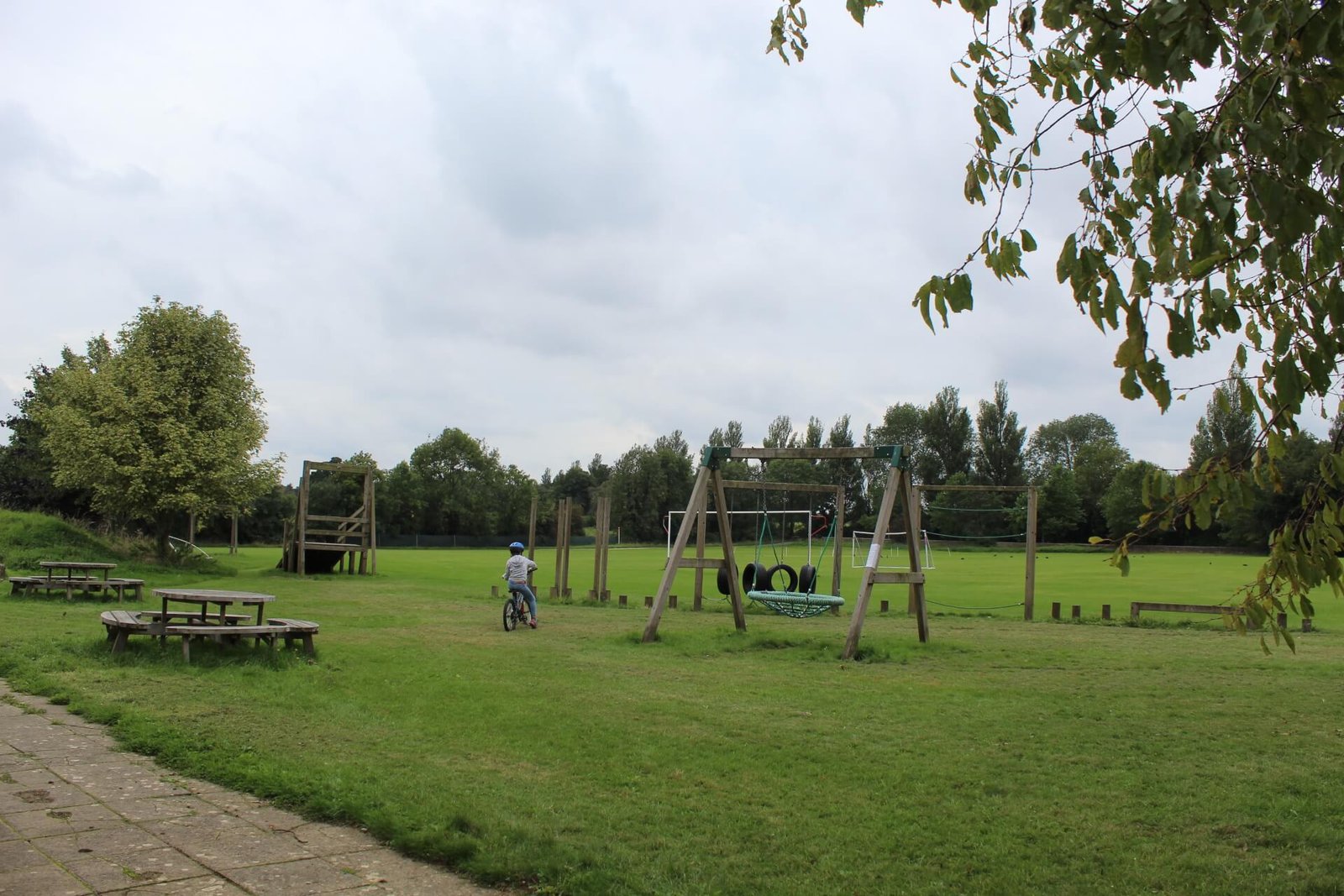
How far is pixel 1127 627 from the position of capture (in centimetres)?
1969

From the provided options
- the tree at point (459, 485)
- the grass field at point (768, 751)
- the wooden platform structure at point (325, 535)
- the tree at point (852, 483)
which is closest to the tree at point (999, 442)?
the tree at point (852, 483)

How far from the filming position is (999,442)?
9569cm

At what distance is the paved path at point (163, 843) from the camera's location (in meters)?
4.49

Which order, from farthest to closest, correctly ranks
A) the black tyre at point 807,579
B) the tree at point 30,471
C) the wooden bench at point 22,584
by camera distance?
1. the tree at point 30,471
2. the wooden bench at point 22,584
3. the black tyre at point 807,579

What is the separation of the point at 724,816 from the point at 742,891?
122 cm

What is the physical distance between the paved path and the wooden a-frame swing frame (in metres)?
8.73

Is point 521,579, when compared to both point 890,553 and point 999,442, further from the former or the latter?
point 999,442

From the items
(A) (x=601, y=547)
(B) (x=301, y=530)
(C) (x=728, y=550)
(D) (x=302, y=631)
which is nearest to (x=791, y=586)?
(C) (x=728, y=550)

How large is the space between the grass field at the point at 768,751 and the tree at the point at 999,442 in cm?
8215

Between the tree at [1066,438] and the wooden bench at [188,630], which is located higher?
the tree at [1066,438]

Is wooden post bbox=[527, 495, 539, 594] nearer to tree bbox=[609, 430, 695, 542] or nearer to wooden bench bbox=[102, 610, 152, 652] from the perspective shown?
wooden bench bbox=[102, 610, 152, 652]

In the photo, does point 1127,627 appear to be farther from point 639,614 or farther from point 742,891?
point 742,891

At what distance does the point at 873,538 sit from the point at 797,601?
7.54 ft

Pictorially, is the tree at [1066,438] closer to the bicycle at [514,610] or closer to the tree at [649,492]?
the tree at [649,492]
